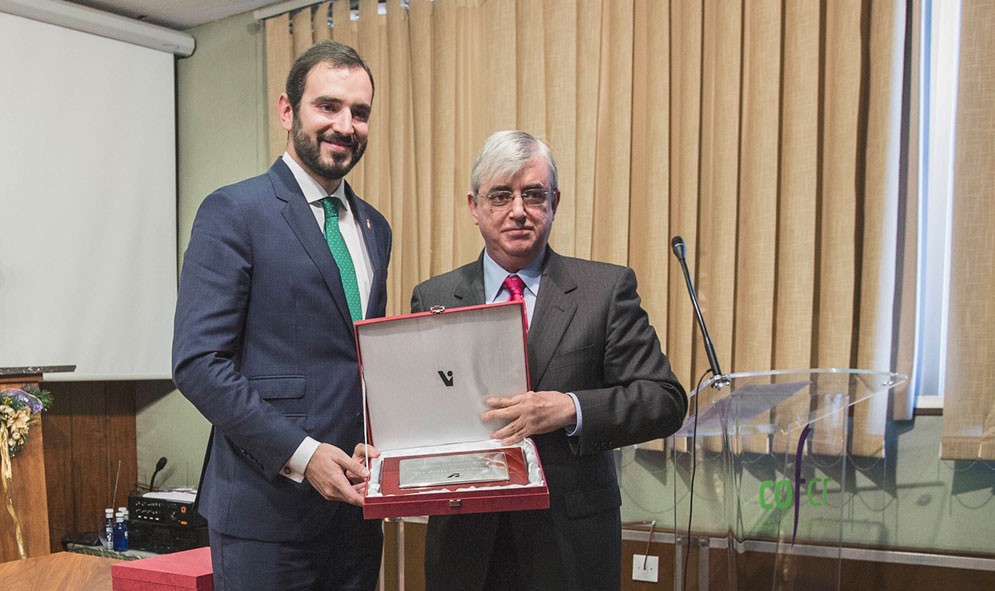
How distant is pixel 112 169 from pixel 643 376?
149 inches

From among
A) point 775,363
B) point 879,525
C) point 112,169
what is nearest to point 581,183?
point 775,363

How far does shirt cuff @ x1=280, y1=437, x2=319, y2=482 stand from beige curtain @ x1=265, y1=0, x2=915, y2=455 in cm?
200

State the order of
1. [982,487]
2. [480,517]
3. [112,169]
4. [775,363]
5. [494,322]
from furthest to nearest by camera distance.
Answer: [112,169], [775,363], [982,487], [480,517], [494,322]

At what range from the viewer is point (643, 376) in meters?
1.76

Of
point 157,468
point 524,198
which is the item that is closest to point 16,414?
point 157,468

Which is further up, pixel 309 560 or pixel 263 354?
pixel 263 354

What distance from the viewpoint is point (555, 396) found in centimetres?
164

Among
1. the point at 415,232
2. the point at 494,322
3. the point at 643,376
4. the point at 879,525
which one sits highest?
the point at 415,232

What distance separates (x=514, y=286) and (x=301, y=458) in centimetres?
51

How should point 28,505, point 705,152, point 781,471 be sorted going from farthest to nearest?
point 705,152 → point 28,505 → point 781,471

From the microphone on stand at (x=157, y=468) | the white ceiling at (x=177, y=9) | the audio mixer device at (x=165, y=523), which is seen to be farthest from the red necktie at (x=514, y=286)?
the microphone on stand at (x=157, y=468)

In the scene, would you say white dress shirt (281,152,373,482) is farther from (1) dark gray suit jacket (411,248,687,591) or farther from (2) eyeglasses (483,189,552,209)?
(2) eyeglasses (483,189,552,209)

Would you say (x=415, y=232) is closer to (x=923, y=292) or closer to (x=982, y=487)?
(x=923, y=292)

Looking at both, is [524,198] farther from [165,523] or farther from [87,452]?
[87,452]
